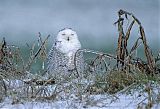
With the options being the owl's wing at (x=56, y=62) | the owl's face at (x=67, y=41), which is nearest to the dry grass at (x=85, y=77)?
the owl's wing at (x=56, y=62)

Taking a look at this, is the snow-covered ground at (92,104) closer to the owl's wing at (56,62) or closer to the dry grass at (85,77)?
the dry grass at (85,77)

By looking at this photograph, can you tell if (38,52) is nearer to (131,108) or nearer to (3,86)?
(3,86)

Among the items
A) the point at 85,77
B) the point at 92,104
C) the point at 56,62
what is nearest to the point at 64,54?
the point at 56,62

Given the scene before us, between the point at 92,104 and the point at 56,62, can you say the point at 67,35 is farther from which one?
the point at 92,104

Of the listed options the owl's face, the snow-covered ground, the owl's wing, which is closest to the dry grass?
the snow-covered ground

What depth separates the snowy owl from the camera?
3842mm

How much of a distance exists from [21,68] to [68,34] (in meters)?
0.82

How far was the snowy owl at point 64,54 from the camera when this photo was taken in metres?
3.84

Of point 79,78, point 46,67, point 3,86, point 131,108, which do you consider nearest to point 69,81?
point 79,78

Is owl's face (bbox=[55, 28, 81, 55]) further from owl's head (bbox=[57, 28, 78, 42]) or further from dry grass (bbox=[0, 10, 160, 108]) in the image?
dry grass (bbox=[0, 10, 160, 108])

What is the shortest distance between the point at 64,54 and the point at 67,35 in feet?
0.49

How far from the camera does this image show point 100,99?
2.56 m

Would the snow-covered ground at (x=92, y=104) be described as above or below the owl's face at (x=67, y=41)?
below

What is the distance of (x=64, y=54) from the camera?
154 inches
